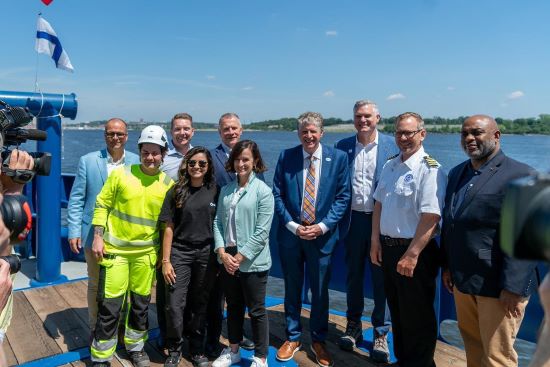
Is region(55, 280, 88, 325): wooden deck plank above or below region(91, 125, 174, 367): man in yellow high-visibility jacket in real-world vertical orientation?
below

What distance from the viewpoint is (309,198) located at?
10.6ft

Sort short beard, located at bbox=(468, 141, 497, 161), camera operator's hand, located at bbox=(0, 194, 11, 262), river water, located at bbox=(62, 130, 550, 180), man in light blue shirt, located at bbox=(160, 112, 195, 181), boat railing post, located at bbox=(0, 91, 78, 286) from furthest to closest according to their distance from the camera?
river water, located at bbox=(62, 130, 550, 180) → boat railing post, located at bbox=(0, 91, 78, 286) → man in light blue shirt, located at bbox=(160, 112, 195, 181) → short beard, located at bbox=(468, 141, 497, 161) → camera operator's hand, located at bbox=(0, 194, 11, 262)

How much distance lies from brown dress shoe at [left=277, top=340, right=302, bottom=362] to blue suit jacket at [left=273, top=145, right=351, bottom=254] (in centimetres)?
75

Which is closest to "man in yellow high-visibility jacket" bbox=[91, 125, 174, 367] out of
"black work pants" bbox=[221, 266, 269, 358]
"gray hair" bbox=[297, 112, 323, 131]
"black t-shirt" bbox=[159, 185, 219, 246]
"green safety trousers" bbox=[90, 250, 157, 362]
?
"green safety trousers" bbox=[90, 250, 157, 362]

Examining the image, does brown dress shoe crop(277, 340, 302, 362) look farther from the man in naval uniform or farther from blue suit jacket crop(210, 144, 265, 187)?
blue suit jacket crop(210, 144, 265, 187)

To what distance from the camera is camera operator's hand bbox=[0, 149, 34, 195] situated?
1985 millimetres

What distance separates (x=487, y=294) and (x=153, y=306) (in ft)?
9.85

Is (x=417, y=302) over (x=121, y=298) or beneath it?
over

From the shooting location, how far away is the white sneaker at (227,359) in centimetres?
305

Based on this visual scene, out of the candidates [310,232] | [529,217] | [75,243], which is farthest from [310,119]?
[529,217]

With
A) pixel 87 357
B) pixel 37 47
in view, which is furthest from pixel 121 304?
pixel 37 47

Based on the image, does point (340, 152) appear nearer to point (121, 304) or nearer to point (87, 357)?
point (121, 304)

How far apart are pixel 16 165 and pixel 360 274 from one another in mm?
2469

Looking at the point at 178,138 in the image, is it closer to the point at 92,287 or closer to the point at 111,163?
the point at 111,163
